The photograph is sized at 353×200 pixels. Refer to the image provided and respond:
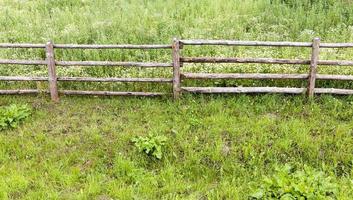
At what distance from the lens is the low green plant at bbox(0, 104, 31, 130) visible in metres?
9.02

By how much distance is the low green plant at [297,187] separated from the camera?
6.57 metres

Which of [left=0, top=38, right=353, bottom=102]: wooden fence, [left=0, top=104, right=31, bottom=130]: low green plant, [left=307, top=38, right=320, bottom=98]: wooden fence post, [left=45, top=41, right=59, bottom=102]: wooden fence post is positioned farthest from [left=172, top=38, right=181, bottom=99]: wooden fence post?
[left=0, top=104, right=31, bottom=130]: low green plant

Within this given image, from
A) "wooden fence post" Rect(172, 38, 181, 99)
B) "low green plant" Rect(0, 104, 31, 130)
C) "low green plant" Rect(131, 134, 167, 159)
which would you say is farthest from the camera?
"wooden fence post" Rect(172, 38, 181, 99)

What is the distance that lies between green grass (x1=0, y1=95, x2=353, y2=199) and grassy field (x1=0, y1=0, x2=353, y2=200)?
2 centimetres

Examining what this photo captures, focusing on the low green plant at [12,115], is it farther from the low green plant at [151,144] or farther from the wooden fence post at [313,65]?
the wooden fence post at [313,65]

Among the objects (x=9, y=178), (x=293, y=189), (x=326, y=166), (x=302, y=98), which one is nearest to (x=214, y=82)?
(x=302, y=98)

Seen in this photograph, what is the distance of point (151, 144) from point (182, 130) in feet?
2.93

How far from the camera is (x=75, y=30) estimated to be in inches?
509

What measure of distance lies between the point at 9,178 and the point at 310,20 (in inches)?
362

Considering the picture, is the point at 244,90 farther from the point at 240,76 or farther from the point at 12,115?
the point at 12,115

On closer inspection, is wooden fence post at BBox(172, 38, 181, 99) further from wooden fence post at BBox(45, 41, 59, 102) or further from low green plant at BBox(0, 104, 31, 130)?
low green plant at BBox(0, 104, 31, 130)

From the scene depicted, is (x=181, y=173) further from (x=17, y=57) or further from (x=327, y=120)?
(x=17, y=57)

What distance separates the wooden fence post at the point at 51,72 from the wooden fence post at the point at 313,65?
549cm

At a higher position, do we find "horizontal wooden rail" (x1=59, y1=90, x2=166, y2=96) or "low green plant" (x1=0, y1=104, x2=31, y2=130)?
"horizontal wooden rail" (x1=59, y1=90, x2=166, y2=96)
